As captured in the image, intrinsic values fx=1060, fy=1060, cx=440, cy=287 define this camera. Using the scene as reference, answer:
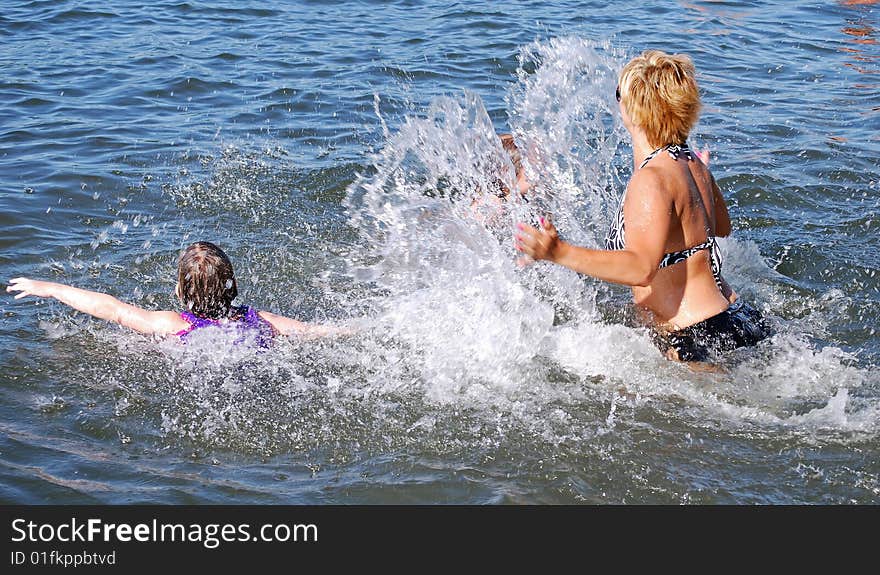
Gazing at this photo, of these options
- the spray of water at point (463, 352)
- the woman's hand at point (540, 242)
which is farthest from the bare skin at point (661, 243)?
the spray of water at point (463, 352)

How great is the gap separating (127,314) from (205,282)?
0.63 m

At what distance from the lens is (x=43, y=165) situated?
9.25 meters

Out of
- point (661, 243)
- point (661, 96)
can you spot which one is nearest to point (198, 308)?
point (661, 243)

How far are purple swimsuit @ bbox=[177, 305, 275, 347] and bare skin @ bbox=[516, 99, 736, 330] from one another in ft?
6.43

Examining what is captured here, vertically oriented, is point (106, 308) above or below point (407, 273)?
above

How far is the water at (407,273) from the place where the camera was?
493 centimetres

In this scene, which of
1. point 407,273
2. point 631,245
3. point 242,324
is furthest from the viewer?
point 407,273

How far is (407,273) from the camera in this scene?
7117 millimetres

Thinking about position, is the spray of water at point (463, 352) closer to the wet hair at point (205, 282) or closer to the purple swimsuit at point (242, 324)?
the purple swimsuit at point (242, 324)

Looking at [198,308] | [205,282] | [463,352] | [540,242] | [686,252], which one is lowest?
[463,352]

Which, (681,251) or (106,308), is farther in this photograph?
(106,308)

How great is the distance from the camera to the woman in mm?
4703

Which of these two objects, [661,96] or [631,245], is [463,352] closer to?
[631,245]
